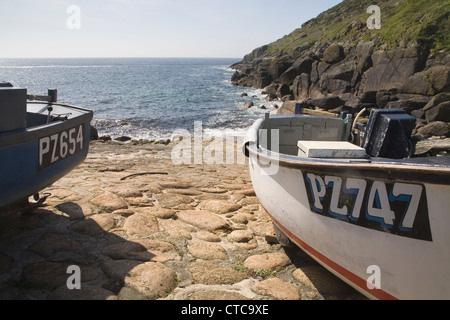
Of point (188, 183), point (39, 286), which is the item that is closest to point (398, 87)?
point (188, 183)

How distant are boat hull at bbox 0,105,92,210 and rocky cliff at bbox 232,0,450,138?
16.6 metres

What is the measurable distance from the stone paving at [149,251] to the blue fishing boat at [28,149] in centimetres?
41

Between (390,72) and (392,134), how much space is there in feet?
81.9

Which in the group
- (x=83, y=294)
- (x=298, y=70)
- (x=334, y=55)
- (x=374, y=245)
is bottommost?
(x=83, y=294)

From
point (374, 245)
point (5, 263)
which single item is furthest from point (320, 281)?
point (5, 263)

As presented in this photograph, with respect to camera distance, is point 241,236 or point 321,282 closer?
point 321,282

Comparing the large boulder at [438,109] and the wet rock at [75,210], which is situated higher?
the large boulder at [438,109]

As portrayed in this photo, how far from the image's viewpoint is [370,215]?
2463mm

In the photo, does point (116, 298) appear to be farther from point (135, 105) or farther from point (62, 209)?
point (135, 105)

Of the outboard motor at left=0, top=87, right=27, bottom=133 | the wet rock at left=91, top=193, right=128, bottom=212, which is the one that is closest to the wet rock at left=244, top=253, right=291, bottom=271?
the wet rock at left=91, top=193, right=128, bottom=212

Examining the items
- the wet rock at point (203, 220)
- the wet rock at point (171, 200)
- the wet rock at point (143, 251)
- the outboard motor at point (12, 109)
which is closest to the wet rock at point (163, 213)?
the wet rock at point (203, 220)

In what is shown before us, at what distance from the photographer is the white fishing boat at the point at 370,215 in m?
2.21

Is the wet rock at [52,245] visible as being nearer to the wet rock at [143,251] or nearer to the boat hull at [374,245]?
the wet rock at [143,251]

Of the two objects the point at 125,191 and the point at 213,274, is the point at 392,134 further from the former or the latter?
the point at 125,191
